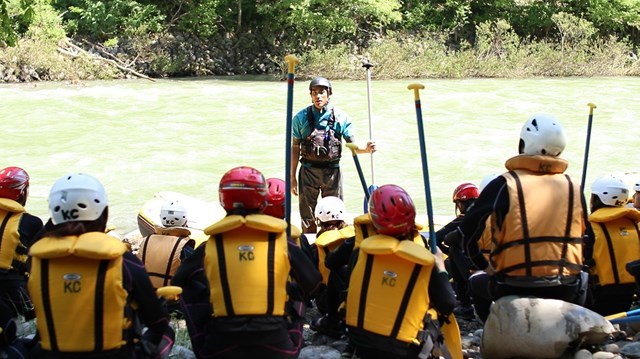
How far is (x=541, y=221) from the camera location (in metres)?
3.85

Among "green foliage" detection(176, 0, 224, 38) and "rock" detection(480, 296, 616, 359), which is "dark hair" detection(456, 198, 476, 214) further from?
"green foliage" detection(176, 0, 224, 38)

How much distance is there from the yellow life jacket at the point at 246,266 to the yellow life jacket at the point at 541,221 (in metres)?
1.13

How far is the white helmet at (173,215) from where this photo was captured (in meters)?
5.30

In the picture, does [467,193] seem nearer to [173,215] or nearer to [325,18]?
[173,215]

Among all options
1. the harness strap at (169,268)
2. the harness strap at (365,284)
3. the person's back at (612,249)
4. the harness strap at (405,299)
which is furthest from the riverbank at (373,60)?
the harness strap at (405,299)

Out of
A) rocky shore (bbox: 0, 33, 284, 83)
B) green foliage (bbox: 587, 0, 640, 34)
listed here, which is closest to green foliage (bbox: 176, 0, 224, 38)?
rocky shore (bbox: 0, 33, 284, 83)

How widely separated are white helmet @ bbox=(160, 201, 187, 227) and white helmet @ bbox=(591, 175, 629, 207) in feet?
8.39

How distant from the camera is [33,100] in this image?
1866cm

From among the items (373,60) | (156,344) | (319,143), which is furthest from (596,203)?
(373,60)

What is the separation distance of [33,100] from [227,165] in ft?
23.0

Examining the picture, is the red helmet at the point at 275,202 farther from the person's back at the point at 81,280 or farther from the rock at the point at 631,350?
the rock at the point at 631,350

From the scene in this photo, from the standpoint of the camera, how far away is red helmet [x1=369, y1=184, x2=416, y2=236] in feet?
11.9

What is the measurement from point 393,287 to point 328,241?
1.44 m

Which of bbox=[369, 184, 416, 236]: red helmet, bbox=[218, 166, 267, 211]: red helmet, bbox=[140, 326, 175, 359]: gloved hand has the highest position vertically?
bbox=[218, 166, 267, 211]: red helmet
